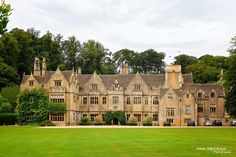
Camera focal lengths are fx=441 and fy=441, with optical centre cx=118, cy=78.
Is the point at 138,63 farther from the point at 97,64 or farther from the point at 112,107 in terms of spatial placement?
the point at 112,107

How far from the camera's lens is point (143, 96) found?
73812mm

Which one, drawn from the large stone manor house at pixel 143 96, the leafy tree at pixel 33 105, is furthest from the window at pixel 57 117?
the large stone manor house at pixel 143 96

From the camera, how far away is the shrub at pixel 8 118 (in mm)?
65625

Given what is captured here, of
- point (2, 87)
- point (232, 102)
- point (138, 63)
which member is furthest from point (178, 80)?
point (138, 63)

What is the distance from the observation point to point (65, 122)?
68250mm

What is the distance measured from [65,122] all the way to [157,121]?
15.0 m

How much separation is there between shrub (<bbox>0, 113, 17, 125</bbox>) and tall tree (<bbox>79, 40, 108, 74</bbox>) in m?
36.3

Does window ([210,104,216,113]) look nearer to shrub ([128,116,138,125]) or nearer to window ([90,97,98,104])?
shrub ([128,116,138,125])

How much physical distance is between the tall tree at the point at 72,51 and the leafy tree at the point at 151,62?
75.4 feet

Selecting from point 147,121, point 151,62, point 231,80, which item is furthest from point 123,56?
point 231,80

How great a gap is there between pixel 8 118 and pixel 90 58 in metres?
40.4

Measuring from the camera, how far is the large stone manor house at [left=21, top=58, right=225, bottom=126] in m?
70.7

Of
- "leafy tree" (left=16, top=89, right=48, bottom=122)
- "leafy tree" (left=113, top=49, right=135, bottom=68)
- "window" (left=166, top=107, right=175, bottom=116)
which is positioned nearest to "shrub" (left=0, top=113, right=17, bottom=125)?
"leafy tree" (left=16, top=89, right=48, bottom=122)

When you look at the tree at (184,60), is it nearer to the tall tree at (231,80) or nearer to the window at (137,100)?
the window at (137,100)
